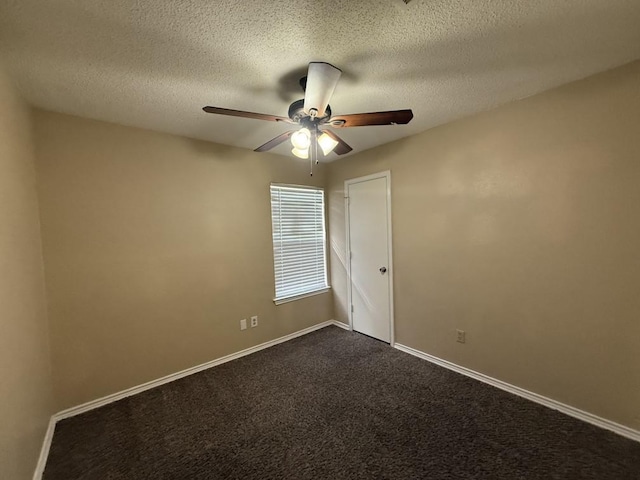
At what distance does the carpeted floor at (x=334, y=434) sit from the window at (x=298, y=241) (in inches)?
47.2

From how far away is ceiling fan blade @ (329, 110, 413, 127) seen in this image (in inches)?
57.4

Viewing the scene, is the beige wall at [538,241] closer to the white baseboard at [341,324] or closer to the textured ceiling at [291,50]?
the textured ceiling at [291,50]

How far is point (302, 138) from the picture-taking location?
175 cm

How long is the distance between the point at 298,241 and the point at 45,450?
2.73 meters

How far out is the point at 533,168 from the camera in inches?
78.8

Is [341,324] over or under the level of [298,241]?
under

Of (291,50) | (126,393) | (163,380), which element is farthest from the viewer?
(163,380)

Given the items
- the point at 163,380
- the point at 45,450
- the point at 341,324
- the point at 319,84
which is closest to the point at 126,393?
the point at 163,380

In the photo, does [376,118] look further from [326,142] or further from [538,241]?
[538,241]

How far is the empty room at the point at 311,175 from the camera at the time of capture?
136cm

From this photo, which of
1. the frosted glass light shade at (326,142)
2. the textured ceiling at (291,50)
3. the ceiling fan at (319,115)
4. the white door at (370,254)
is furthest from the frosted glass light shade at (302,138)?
the white door at (370,254)

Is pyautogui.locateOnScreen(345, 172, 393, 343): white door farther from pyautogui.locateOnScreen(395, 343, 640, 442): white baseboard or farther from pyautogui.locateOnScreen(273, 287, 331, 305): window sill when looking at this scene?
pyautogui.locateOnScreen(395, 343, 640, 442): white baseboard

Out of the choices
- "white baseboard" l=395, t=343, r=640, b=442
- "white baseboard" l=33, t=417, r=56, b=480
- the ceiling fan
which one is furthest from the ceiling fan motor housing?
"white baseboard" l=33, t=417, r=56, b=480

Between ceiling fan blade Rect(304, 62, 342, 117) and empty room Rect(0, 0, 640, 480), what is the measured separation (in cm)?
1
